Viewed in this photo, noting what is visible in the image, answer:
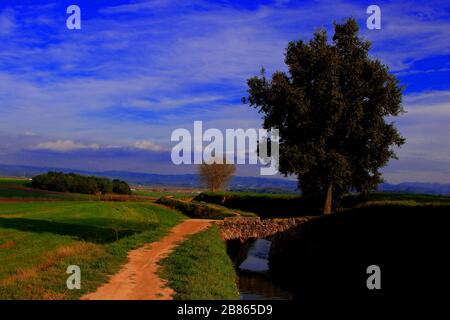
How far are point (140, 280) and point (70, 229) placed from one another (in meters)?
19.1

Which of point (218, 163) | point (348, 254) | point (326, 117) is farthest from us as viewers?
point (218, 163)

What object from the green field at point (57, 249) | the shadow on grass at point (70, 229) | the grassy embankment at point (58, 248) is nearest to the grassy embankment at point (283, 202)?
the grassy embankment at point (58, 248)

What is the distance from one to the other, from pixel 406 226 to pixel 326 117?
15.9 meters

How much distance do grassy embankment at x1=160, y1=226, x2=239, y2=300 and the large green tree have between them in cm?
1391

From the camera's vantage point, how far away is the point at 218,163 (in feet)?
395

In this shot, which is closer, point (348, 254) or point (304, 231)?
point (348, 254)

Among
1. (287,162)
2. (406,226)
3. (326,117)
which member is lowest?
(406,226)

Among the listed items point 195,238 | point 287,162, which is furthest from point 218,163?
point 195,238

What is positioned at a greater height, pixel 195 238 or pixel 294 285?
pixel 195 238

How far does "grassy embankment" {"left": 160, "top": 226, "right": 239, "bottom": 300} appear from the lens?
55.4 ft

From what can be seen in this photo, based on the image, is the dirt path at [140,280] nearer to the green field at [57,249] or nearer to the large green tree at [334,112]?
the green field at [57,249]
